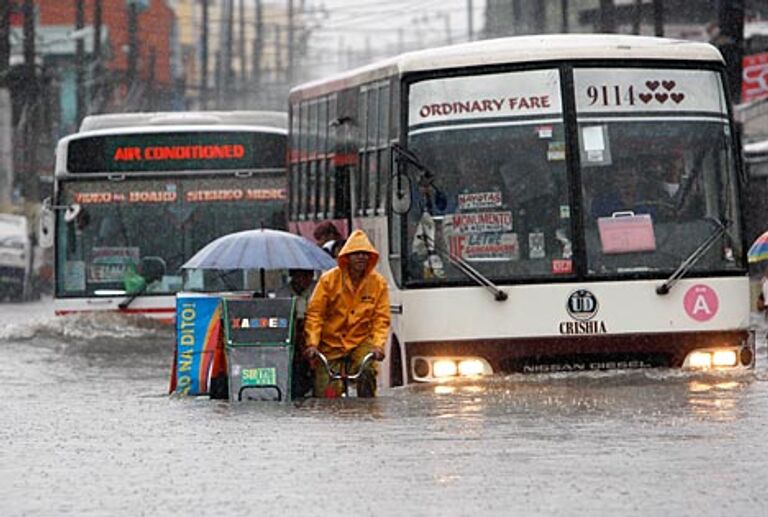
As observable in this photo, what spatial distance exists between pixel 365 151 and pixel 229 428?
5.38 metres

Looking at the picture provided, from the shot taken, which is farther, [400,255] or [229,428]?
[400,255]

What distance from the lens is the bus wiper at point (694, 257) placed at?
17.3 meters

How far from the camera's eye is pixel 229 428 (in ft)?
48.2

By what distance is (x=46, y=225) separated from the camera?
27.0m

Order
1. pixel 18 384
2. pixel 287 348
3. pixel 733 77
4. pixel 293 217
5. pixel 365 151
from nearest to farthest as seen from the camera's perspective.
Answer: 1. pixel 287 348
2. pixel 365 151
3. pixel 18 384
4. pixel 293 217
5. pixel 733 77

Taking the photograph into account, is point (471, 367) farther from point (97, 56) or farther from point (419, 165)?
point (97, 56)

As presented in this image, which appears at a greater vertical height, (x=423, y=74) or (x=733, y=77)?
(x=733, y=77)

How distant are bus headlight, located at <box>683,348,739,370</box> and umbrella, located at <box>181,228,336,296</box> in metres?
2.83

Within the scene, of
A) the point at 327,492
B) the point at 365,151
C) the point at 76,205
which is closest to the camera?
the point at 327,492

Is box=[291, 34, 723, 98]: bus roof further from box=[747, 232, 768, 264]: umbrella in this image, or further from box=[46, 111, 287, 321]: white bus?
box=[46, 111, 287, 321]: white bus

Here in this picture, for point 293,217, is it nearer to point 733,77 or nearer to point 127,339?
point 127,339

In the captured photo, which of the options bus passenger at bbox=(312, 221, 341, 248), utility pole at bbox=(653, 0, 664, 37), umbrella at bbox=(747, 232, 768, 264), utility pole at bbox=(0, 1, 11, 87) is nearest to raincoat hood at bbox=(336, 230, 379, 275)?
bus passenger at bbox=(312, 221, 341, 248)

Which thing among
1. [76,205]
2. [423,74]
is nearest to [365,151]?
[423,74]

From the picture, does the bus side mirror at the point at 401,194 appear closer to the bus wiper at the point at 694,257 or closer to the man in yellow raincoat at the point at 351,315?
the man in yellow raincoat at the point at 351,315
